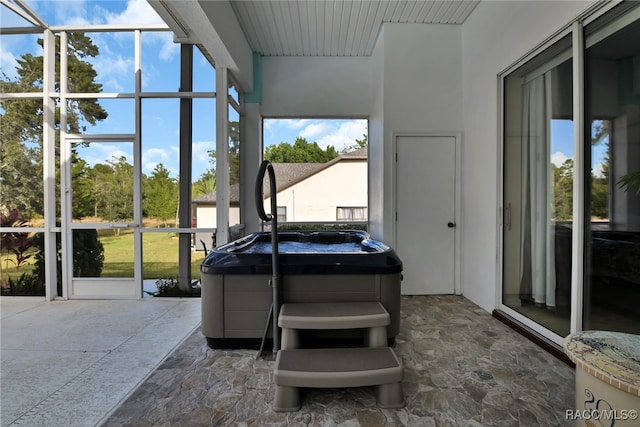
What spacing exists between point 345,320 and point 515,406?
100 cm

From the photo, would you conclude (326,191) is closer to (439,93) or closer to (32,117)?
(439,93)

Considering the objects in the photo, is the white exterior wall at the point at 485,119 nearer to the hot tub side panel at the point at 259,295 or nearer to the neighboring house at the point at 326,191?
the hot tub side panel at the point at 259,295

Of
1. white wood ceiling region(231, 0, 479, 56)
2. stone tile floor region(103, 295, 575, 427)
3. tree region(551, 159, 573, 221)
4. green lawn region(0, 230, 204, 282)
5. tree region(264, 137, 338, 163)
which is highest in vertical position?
white wood ceiling region(231, 0, 479, 56)

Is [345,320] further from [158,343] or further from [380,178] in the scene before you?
[380,178]

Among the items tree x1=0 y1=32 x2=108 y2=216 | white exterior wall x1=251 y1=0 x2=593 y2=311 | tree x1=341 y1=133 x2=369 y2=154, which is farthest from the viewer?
tree x1=341 y1=133 x2=369 y2=154

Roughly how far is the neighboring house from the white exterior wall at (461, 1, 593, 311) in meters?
1.65

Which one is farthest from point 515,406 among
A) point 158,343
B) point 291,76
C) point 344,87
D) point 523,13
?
point 291,76

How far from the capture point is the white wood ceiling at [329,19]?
3.16 m

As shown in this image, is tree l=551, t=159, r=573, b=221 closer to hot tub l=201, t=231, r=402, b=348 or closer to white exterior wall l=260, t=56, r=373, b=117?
hot tub l=201, t=231, r=402, b=348

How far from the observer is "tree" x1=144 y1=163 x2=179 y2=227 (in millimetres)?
3520

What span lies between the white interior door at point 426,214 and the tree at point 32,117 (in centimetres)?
364

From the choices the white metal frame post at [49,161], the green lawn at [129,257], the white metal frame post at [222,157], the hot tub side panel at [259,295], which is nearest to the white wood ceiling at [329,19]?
the white metal frame post at [222,157]

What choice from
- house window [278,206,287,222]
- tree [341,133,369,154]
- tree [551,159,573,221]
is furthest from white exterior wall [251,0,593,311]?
house window [278,206,287,222]

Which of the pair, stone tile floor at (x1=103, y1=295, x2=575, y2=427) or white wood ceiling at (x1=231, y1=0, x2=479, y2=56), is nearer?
stone tile floor at (x1=103, y1=295, x2=575, y2=427)
